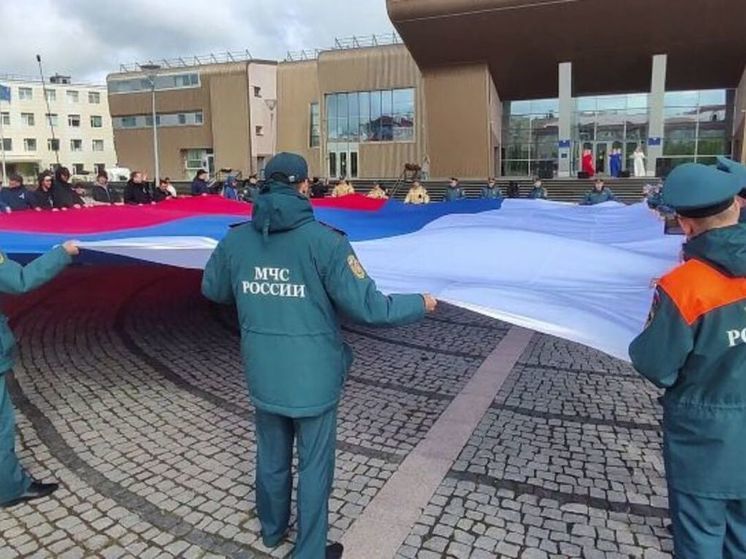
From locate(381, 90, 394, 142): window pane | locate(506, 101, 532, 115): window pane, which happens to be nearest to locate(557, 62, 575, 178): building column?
locate(506, 101, 532, 115): window pane

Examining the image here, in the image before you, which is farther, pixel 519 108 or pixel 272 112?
pixel 272 112

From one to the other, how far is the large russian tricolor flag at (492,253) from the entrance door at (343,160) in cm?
3467

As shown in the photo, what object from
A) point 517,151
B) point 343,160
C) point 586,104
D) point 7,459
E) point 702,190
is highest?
point 586,104

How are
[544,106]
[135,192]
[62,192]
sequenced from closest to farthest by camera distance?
1. [62,192]
2. [135,192]
3. [544,106]

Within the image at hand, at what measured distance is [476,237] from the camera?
16.7 ft

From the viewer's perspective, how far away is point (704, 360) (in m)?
2.08

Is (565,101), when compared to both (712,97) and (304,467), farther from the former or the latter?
(304,467)

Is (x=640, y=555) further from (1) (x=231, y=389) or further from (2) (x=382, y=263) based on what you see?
(1) (x=231, y=389)

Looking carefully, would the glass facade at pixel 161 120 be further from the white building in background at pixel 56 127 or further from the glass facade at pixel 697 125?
the glass facade at pixel 697 125

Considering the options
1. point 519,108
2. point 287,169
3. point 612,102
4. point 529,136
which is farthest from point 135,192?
point 612,102

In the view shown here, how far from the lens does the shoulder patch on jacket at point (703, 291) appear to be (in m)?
2.02

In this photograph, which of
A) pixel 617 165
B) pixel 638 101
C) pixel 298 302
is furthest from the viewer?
pixel 638 101

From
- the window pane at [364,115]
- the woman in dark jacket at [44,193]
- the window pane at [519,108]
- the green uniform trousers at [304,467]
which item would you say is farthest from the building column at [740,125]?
the green uniform trousers at [304,467]

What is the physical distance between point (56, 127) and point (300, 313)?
256ft
